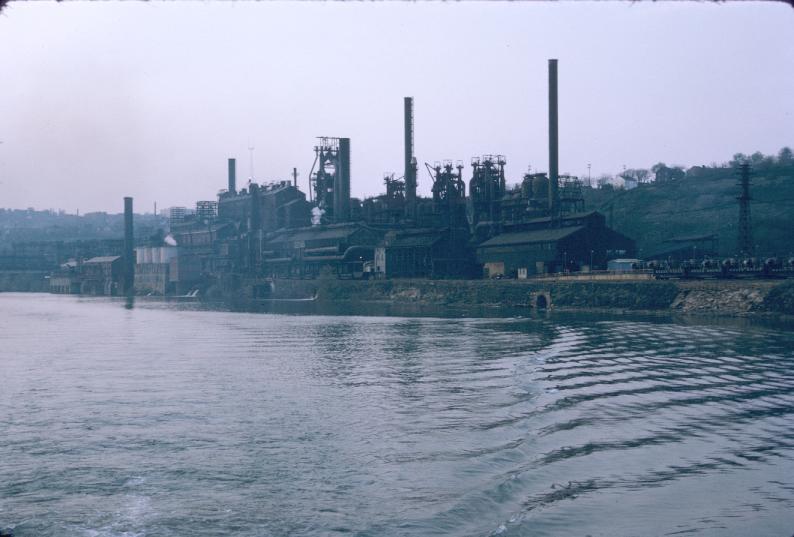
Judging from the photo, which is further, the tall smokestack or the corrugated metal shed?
the corrugated metal shed

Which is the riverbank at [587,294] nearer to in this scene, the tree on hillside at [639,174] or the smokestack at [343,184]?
the smokestack at [343,184]

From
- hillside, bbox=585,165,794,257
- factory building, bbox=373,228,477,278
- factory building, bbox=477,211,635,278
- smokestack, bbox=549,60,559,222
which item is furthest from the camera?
hillside, bbox=585,165,794,257

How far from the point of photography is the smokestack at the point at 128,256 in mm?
120312

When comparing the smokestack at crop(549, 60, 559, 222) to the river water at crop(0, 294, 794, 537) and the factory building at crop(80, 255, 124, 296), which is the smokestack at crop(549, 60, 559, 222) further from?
the factory building at crop(80, 255, 124, 296)

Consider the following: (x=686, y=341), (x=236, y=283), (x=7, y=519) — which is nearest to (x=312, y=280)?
(x=236, y=283)

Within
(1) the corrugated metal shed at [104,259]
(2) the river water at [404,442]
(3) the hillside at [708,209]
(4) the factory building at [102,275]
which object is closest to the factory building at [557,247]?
(3) the hillside at [708,209]

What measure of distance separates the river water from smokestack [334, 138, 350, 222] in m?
68.4

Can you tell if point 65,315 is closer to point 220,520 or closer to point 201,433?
point 201,433

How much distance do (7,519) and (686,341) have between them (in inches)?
1201

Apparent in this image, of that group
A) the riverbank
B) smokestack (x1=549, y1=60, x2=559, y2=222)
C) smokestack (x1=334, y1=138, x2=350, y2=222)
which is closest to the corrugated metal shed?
smokestack (x1=334, y1=138, x2=350, y2=222)

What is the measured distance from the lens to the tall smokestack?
94.2m

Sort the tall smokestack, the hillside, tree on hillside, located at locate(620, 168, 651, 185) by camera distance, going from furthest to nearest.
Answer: tree on hillside, located at locate(620, 168, 651, 185) → the tall smokestack → the hillside

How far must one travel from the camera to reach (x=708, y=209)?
99000mm

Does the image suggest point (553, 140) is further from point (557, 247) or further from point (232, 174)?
point (232, 174)
